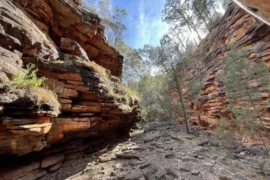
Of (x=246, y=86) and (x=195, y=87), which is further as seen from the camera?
(x=195, y=87)

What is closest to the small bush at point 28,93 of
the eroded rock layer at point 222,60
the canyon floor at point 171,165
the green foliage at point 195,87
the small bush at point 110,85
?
the small bush at point 110,85

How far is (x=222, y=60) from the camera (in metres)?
12.4

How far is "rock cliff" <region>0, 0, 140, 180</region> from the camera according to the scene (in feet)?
13.0

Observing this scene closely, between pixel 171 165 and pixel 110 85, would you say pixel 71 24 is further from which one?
pixel 171 165

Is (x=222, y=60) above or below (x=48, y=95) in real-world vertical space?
above

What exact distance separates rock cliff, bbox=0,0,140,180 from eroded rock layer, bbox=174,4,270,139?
27.1 feet

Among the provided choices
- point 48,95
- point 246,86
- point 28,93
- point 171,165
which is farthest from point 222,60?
point 28,93

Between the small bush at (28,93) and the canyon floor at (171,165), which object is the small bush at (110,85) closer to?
the small bush at (28,93)

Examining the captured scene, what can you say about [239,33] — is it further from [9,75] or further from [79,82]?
[9,75]

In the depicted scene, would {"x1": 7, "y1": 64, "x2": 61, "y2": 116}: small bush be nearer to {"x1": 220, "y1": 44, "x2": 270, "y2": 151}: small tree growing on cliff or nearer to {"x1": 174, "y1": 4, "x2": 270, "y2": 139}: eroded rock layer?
{"x1": 220, "y1": 44, "x2": 270, "y2": 151}: small tree growing on cliff

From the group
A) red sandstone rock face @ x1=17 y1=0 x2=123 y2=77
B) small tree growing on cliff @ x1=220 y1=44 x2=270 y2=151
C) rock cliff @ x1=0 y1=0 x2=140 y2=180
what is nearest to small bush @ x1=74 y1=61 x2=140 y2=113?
rock cliff @ x1=0 y1=0 x2=140 y2=180

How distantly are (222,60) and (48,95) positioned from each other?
13.3 metres

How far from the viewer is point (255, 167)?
618cm

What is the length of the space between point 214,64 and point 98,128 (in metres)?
12.7
